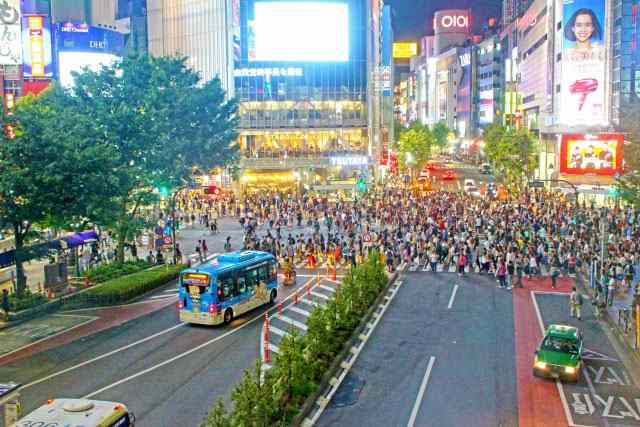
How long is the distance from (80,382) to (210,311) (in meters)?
6.41

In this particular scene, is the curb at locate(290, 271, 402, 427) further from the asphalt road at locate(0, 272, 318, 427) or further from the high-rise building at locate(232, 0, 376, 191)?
the high-rise building at locate(232, 0, 376, 191)

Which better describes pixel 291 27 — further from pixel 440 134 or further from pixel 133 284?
pixel 440 134

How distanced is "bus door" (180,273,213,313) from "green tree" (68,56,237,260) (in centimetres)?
740

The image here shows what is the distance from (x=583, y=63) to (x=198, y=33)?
183 feet

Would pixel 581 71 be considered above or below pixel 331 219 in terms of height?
above

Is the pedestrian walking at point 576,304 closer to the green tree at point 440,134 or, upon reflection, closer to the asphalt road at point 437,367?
the asphalt road at point 437,367

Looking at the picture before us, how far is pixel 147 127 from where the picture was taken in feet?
128

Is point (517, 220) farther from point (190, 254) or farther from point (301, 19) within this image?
point (301, 19)

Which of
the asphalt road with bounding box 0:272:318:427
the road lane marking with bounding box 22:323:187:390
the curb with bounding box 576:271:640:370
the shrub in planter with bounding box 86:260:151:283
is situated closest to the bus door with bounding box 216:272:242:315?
the asphalt road with bounding box 0:272:318:427

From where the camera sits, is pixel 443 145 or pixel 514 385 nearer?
pixel 514 385

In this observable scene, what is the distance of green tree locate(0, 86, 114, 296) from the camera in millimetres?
28969

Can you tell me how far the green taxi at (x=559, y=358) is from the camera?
20.2m

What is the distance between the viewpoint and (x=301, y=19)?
92.5 m

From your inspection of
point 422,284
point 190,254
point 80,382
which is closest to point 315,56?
point 190,254
